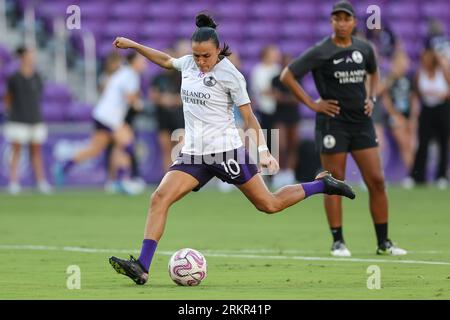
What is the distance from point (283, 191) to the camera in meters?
11.4

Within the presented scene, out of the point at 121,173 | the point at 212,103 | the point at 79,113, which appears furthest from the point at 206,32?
the point at 79,113

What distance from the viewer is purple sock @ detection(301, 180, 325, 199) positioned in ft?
37.9

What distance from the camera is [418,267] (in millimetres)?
11859

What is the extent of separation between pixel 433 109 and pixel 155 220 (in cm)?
1456

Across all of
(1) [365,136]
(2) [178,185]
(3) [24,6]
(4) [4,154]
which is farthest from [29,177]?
(2) [178,185]

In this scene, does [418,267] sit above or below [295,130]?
below

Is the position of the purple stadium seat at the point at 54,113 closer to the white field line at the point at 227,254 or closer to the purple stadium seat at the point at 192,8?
the purple stadium seat at the point at 192,8

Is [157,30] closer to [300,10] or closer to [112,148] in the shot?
[300,10]

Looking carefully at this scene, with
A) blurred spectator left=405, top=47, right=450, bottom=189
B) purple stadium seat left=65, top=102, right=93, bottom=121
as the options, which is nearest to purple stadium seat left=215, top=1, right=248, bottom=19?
purple stadium seat left=65, top=102, right=93, bottom=121

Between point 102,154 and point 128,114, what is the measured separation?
72.5 inches

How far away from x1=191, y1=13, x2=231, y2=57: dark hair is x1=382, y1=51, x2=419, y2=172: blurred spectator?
1426cm

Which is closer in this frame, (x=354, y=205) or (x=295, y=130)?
(x=354, y=205)

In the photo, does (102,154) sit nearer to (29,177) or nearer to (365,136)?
(29,177)

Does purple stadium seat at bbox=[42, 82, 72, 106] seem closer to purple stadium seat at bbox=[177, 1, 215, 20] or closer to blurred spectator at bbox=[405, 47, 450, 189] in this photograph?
purple stadium seat at bbox=[177, 1, 215, 20]
